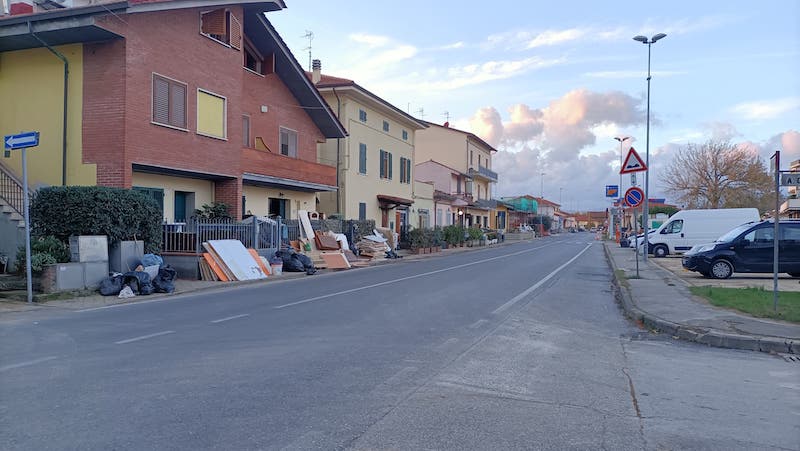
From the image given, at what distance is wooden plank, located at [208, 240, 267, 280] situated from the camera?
56.9 feet

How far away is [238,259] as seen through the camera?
701 inches

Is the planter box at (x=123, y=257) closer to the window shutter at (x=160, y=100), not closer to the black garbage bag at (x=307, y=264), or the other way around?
the window shutter at (x=160, y=100)

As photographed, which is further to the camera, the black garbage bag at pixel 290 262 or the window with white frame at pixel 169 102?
the black garbage bag at pixel 290 262

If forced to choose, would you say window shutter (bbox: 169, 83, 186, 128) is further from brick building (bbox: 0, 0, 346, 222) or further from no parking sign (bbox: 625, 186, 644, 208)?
no parking sign (bbox: 625, 186, 644, 208)

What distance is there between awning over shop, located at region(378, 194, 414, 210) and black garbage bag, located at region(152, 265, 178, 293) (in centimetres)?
2219

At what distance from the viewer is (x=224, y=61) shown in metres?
21.0

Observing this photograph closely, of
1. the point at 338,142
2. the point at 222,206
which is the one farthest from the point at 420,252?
the point at 222,206

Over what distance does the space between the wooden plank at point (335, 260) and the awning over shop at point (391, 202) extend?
1326 centimetres

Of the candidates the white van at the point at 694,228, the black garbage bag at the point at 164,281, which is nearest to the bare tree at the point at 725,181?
the white van at the point at 694,228

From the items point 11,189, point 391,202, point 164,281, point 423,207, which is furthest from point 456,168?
point 164,281

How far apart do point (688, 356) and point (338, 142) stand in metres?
26.7

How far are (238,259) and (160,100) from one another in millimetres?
5430

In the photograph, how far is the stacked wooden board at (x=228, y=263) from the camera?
17047 mm

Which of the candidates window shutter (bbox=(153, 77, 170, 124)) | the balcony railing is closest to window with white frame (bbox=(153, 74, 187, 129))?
window shutter (bbox=(153, 77, 170, 124))
